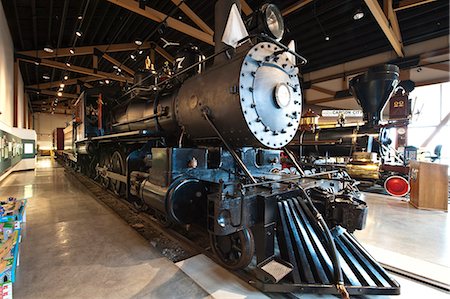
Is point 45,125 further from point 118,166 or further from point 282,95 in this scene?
point 282,95

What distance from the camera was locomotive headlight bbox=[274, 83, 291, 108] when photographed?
2.14 meters

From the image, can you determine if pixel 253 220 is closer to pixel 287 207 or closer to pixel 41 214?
pixel 287 207

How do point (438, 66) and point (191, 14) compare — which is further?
point (438, 66)

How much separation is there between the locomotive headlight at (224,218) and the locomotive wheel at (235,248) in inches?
10.1

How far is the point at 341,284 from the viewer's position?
151 cm

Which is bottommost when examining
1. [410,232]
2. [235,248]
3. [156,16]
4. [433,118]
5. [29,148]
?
[410,232]

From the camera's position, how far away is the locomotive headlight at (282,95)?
2.14 metres

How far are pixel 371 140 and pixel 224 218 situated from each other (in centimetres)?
466

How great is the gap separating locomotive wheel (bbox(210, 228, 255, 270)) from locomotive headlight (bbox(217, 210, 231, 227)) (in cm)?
26

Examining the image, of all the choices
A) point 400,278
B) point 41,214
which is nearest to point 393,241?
point 400,278

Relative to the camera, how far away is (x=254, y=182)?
72.2 inches

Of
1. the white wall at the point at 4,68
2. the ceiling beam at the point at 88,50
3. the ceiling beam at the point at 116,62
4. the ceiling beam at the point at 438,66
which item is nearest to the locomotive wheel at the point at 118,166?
the white wall at the point at 4,68

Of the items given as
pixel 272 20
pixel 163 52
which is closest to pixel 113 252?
pixel 272 20

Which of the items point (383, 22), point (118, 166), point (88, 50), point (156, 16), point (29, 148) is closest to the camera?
point (118, 166)
